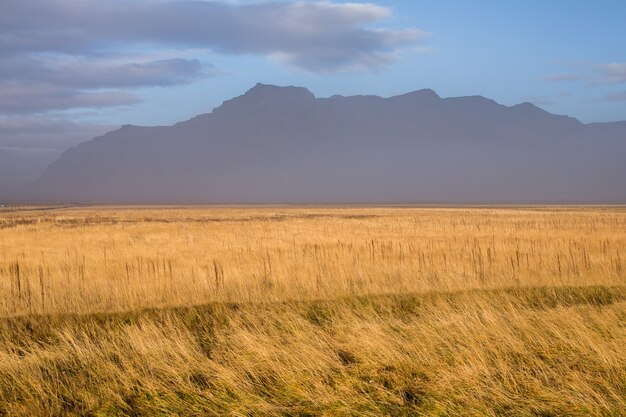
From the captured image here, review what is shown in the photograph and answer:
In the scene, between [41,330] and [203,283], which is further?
[203,283]

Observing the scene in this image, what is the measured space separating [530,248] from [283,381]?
22.3 metres

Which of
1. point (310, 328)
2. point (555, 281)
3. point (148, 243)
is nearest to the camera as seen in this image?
point (310, 328)

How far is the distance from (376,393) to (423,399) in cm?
59

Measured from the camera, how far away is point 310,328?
1038 centimetres

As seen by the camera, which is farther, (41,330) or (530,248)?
(530,248)

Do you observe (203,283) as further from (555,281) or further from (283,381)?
(555,281)

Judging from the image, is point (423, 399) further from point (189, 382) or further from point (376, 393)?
point (189, 382)

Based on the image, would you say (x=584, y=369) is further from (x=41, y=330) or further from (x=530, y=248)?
(x=530, y=248)

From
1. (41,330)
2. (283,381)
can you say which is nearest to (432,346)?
(283,381)

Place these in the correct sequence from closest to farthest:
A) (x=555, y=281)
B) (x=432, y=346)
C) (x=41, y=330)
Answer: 1. (x=432, y=346)
2. (x=41, y=330)
3. (x=555, y=281)

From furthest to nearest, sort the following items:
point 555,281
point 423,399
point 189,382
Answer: point 555,281, point 189,382, point 423,399

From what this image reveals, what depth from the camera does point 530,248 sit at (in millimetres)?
27391

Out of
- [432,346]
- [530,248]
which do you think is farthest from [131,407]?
[530,248]

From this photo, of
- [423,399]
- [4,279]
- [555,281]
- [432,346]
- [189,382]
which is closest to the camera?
[423,399]
